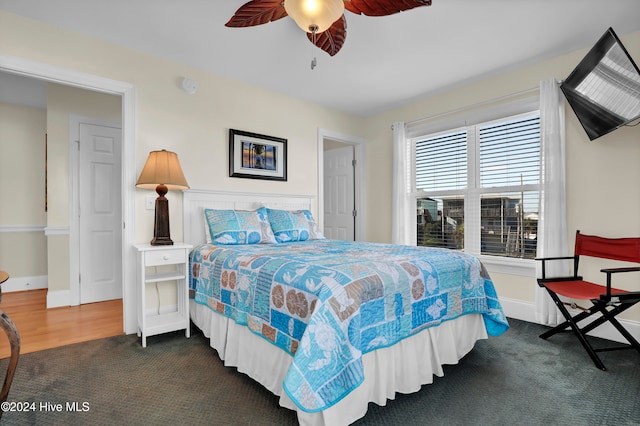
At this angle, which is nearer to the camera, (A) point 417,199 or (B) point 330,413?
(B) point 330,413

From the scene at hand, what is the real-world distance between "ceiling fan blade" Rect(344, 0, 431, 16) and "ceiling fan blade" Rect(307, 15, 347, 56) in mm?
202

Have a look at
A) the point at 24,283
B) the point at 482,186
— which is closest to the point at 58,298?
the point at 24,283

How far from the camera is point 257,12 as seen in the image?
1885 mm

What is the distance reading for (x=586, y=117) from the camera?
2.73 metres

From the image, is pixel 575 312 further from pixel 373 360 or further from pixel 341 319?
pixel 341 319

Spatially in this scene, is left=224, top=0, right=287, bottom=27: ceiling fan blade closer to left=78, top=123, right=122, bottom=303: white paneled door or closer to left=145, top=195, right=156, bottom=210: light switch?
left=145, top=195, right=156, bottom=210: light switch

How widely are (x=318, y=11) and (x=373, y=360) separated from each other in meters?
1.80

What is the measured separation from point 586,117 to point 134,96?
156 inches

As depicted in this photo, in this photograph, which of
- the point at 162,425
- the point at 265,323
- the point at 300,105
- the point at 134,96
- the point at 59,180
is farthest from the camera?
the point at 300,105

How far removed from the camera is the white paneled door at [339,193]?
196 inches

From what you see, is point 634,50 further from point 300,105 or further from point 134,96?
point 134,96

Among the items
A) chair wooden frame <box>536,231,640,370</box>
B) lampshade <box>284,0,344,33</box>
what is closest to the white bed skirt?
chair wooden frame <box>536,231,640,370</box>

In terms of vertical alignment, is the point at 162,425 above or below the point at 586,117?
below

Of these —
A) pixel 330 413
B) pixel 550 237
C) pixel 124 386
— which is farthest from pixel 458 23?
pixel 124 386
